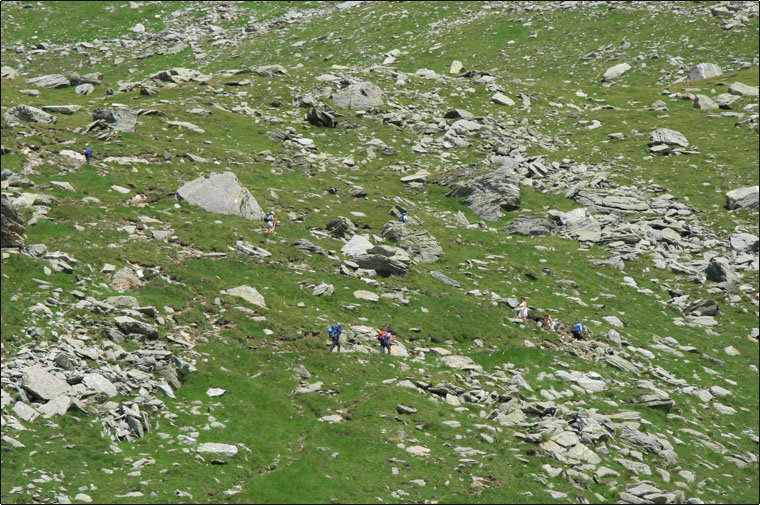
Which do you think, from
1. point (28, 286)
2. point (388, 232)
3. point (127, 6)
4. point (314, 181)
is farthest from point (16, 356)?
point (127, 6)

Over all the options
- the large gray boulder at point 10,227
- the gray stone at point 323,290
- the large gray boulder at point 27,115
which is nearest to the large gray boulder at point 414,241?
the gray stone at point 323,290

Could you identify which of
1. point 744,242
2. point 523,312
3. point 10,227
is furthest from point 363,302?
point 744,242

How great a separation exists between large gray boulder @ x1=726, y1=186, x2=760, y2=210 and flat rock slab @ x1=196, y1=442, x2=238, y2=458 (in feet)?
184

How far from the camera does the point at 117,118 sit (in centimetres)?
5950

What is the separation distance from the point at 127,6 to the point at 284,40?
3804 cm

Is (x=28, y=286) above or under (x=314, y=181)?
above

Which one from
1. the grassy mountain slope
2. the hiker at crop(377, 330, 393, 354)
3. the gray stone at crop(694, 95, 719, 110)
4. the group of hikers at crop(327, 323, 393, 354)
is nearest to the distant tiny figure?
the grassy mountain slope

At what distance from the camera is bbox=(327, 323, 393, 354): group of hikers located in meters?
34.4

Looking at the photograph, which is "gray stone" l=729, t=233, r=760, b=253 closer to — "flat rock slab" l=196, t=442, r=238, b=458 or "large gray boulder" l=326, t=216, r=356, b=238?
"large gray boulder" l=326, t=216, r=356, b=238

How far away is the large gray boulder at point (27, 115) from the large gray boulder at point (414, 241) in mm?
35737

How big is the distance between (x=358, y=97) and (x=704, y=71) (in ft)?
196

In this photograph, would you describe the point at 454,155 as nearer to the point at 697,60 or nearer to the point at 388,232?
the point at 388,232

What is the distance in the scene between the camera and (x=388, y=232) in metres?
50.6

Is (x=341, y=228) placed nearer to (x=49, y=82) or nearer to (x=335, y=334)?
(x=335, y=334)
